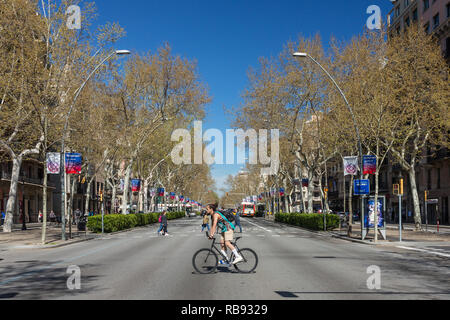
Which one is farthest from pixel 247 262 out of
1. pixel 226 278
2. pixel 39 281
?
pixel 39 281

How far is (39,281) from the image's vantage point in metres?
11.2

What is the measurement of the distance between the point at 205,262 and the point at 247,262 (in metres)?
1.00

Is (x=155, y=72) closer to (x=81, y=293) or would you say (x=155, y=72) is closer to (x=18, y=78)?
(x=18, y=78)

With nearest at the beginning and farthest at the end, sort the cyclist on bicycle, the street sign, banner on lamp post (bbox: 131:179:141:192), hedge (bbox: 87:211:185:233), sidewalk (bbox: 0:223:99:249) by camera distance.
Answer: the cyclist on bicycle < sidewalk (bbox: 0:223:99:249) < the street sign < hedge (bbox: 87:211:185:233) < banner on lamp post (bbox: 131:179:141:192)

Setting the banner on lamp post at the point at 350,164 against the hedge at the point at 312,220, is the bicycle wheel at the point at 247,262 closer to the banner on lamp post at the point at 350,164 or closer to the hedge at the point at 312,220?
the banner on lamp post at the point at 350,164

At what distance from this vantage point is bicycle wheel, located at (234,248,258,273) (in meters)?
12.3

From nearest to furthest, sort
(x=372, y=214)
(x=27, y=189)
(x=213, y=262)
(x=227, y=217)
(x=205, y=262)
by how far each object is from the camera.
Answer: (x=213, y=262) < (x=205, y=262) < (x=227, y=217) < (x=372, y=214) < (x=27, y=189)

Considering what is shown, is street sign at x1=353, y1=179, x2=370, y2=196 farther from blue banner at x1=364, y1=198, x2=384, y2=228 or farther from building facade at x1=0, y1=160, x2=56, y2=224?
building facade at x1=0, y1=160, x2=56, y2=224

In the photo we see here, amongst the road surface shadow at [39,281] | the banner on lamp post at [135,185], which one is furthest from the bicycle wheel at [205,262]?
the banner on lamp post at [135,185]

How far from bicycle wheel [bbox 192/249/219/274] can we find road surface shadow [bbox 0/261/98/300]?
232 centimetres

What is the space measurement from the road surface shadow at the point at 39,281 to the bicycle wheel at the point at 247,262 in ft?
11.2

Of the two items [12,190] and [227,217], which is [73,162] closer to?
[12,190]

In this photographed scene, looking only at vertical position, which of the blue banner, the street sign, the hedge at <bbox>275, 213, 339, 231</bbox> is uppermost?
the street sign

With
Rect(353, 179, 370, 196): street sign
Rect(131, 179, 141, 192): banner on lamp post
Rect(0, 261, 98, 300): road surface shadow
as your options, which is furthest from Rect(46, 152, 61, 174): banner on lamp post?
Rect(131, 179, 141, 192): banner on lamp post
